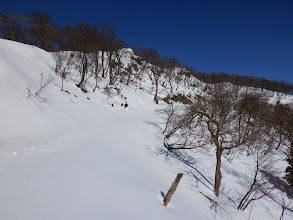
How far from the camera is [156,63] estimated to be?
41.2 metres

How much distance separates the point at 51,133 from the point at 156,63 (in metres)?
39.2

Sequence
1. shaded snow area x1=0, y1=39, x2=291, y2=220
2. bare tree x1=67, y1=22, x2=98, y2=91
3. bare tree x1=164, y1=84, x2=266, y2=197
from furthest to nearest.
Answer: bare tree x1=67, y1=22, x2=98, y2=91
bare tree x1=164, y1=84, x2=266, y2=197
shaded snow area x1=0, y1=39, x2=291, y2=220

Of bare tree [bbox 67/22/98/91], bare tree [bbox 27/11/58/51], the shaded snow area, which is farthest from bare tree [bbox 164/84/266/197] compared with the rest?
bare tree [bbox 27/11/58/51]

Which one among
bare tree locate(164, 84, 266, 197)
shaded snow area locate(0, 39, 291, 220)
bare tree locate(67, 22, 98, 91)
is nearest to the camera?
shaded snow area locate(0, 39, 291, 220)

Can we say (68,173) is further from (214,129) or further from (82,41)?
(82,41)

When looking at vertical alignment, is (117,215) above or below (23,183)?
below

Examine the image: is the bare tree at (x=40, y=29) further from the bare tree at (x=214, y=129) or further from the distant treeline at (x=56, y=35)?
the bare tree at (x=214, y=129)

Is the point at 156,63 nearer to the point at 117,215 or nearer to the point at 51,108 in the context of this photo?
the point at 51,108

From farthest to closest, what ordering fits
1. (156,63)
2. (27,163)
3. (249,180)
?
(156,63)
(249,180)
(27,163)

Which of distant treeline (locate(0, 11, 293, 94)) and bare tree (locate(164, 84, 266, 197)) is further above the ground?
distant treeline (locate(0, 11, 293, 94))

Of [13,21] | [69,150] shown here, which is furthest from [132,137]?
[13,21]

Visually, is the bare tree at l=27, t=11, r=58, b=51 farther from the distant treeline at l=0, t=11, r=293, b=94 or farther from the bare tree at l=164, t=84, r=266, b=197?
the bare tree at l=164, t=84, r=266, b=197

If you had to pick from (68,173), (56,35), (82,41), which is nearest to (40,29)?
(56,35)

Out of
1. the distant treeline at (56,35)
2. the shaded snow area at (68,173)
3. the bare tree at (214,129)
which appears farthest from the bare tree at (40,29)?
the bare tree at (214,129)
